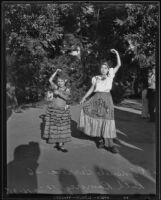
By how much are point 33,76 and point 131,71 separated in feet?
4.66

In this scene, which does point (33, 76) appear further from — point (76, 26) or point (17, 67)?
point (76, 26)

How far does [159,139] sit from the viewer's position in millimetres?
5758

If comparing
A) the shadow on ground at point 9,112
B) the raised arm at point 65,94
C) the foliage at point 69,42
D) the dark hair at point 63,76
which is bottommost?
the shadow on ground at point 9,112

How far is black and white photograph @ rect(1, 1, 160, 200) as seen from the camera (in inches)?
228

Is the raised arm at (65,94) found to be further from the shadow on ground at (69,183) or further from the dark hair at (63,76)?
the shadow on ground at (69,183)

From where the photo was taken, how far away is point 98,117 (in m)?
6.02

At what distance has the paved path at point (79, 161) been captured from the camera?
19.0 ft

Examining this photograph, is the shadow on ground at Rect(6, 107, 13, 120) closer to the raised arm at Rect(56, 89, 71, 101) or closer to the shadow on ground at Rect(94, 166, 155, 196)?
the raised arm at Rect(56, 89, 71, 101)

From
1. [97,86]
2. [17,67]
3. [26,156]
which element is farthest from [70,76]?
[26,156]

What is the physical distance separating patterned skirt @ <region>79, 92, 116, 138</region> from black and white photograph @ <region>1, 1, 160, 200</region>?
0.01m

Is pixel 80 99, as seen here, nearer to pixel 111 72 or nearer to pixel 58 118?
pixel 58 118

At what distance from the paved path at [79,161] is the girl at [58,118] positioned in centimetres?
9

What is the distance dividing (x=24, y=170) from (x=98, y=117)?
1.32 meters

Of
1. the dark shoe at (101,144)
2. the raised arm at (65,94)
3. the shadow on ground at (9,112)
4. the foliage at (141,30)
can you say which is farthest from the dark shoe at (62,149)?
the foliage at (141,30)
